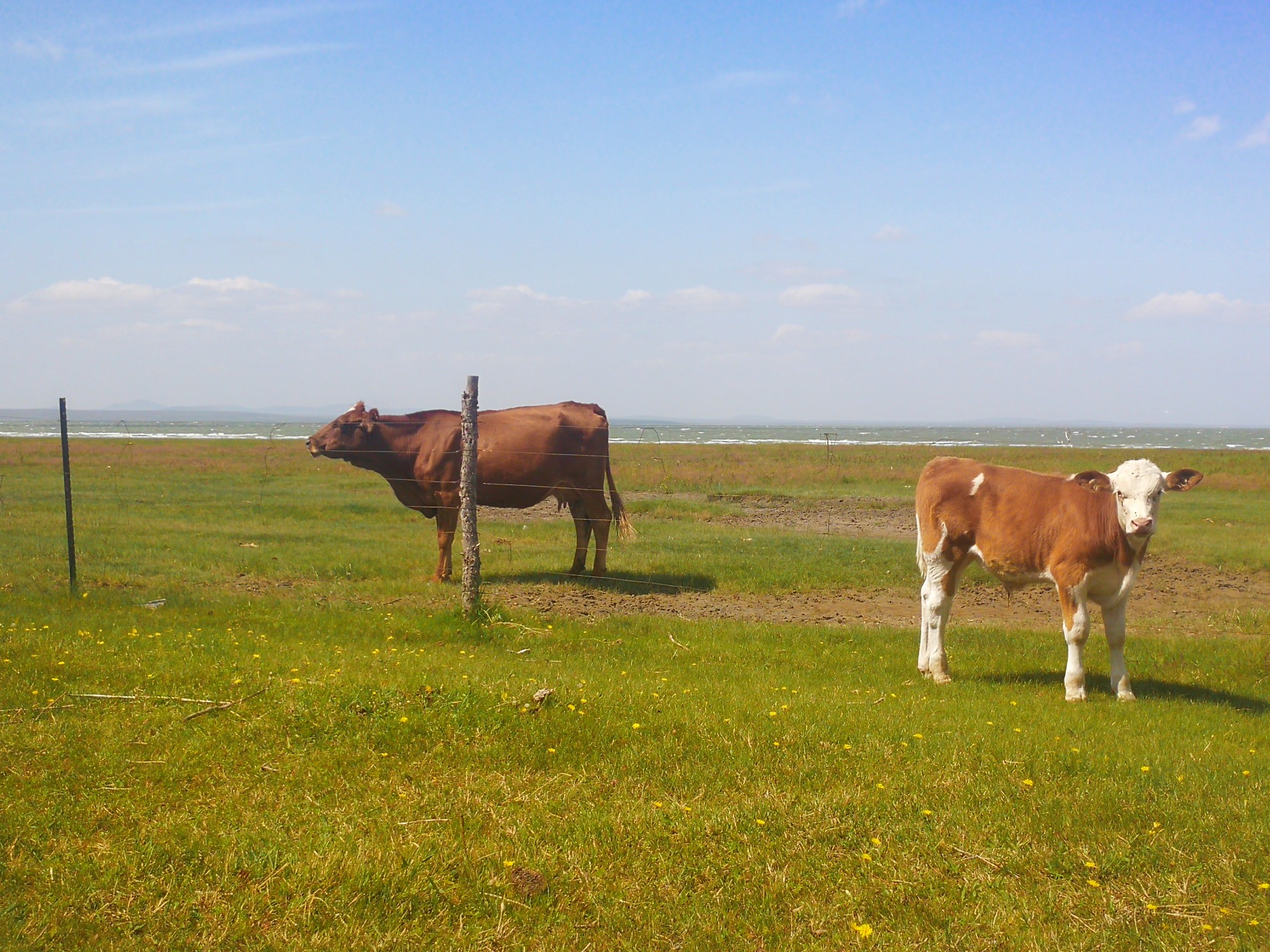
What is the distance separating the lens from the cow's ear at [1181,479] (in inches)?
360

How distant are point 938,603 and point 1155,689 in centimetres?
210

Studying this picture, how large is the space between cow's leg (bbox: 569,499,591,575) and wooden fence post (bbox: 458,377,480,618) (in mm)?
4381

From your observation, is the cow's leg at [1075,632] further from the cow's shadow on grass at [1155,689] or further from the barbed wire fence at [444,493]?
the barbed wire fence at [444,493]

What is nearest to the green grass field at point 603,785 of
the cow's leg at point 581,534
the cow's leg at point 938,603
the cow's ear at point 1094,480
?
the cow's leg at point 938,603

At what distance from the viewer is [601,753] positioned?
6527mm

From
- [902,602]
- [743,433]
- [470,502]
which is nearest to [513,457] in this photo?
[470,502]

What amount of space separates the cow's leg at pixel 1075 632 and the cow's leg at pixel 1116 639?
0.24m

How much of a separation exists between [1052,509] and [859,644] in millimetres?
2547

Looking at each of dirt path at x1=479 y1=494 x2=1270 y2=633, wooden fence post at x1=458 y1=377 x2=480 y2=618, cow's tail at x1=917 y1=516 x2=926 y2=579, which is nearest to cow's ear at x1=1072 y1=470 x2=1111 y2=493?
cow's tail at x1=917 y1=516 x2=926 y2=579

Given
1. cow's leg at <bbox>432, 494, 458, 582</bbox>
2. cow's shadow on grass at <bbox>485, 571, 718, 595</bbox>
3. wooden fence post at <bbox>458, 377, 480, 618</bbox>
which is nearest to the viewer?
wooden fence post at <bbox>458, 377, 480, 618</bbox>

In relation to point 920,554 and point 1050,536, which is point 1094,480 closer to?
point 1050,536

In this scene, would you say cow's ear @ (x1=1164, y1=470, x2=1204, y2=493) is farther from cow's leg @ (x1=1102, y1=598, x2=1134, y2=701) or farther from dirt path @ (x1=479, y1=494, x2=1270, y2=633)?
dirt path @ (x1=479, y1=494, x2=1270, y2=633)

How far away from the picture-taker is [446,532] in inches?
592

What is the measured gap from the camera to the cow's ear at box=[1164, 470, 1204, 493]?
9.16 meters
